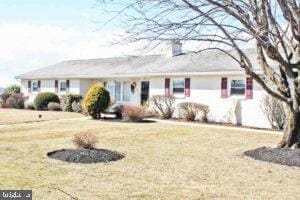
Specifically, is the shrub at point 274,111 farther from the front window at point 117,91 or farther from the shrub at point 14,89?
the shrub at point 14,89

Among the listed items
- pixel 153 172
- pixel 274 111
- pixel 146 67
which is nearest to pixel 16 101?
pixel 146 67

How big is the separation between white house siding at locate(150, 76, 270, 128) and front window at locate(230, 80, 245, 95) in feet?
0.95

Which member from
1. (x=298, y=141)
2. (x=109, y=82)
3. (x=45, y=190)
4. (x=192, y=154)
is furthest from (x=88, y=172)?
(x=109, y=82)

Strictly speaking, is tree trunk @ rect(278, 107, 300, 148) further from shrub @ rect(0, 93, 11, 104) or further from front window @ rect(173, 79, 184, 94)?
shrub @ rect(0, 93, 11, 104)

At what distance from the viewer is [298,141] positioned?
12656mm

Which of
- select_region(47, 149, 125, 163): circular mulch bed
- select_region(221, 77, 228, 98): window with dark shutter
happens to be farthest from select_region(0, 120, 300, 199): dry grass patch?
select_region(221, 77, 228, 98): window with dark shutter

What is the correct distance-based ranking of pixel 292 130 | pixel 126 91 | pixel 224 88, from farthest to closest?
pixel 126 91 < pixel 224 88 < pixel 292 130

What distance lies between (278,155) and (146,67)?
18.9 metres

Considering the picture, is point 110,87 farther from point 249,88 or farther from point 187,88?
point 249,88

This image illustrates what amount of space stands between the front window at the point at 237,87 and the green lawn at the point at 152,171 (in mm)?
7042

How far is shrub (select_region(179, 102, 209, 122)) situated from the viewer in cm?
2367

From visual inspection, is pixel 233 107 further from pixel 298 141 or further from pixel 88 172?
pixel 88 172

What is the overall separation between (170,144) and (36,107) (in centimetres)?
2123

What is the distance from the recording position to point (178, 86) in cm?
2634
